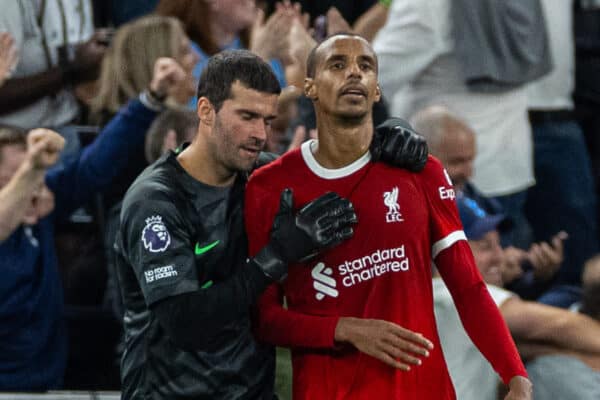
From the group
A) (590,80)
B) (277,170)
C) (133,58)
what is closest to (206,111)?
(277,170)

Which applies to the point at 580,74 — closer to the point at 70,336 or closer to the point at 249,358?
the point at 70,336

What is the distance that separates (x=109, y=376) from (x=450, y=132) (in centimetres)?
165

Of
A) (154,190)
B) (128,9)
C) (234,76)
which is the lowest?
(128,9)

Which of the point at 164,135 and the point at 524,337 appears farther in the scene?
the point at 164,135

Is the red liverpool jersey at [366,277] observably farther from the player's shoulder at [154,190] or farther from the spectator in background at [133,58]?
the spectator in background at [133,58]

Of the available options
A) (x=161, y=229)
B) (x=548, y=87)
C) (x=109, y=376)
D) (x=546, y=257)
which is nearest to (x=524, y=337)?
(x=546, y=257)

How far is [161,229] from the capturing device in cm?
298

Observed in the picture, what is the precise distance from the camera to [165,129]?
14.8 feet

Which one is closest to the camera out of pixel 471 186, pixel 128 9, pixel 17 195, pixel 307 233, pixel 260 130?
pixel 307 233

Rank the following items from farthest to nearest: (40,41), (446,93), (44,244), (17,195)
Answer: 1. (446,93)
2. (40,41)
3. (44,244)
4. (17,195)

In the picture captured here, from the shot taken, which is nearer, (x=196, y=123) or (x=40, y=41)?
(x=196, y=123)

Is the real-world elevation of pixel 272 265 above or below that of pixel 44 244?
above

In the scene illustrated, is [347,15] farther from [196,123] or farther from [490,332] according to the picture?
[490,332]

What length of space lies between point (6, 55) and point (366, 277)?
7.25 ft
